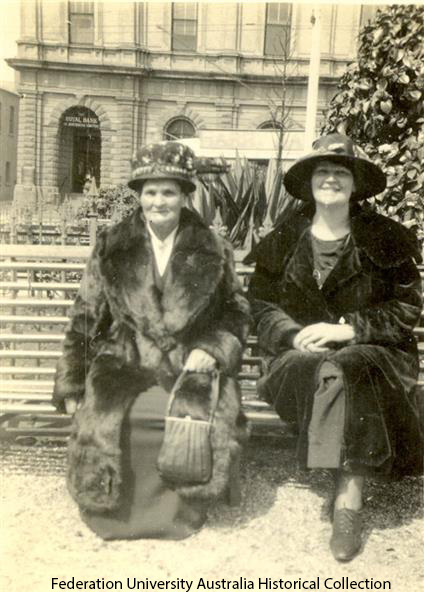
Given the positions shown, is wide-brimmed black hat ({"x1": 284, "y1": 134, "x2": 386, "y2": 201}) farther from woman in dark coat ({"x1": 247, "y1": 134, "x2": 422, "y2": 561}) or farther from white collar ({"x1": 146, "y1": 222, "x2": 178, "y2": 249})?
white collar ({"x1": 146, "y1": 222, "x2": 178, "y2": 249})

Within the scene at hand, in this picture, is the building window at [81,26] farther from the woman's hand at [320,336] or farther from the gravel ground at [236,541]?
the woman's hand at [320,336]

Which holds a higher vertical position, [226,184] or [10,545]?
[226,184]

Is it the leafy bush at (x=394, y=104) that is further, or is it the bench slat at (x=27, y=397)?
the leafy bush at (x=394, y=104)

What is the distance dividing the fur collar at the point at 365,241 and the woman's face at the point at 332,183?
0.46 ft

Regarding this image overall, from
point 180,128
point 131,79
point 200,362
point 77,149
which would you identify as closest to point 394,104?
point 200,362

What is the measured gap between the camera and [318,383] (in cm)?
243

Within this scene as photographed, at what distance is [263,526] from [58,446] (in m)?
1.24

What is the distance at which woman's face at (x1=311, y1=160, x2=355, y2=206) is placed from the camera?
8.58 ft

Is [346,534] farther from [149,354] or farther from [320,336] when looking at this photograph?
[149,354]

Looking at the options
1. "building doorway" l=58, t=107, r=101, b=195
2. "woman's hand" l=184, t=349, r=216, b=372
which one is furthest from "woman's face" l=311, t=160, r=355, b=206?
"building doorway" l=58, t=107, r=101, b=195

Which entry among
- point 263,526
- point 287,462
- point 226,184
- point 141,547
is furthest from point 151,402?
point 226,184

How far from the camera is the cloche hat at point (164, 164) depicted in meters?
2.49

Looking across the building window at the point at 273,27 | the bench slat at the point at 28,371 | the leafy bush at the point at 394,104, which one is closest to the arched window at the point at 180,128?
the building window at the point at 273,27

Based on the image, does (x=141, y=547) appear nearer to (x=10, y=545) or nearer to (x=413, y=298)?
(x=10, y=545)
